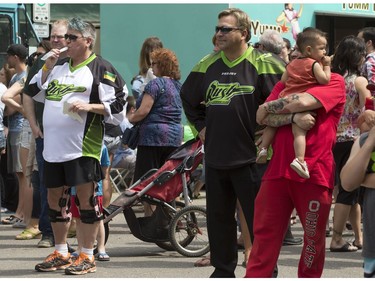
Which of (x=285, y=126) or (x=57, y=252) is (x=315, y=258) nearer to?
(x=285, y=126)

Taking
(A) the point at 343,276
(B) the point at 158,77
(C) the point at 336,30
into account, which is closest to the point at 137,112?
(B) the point at 158,77

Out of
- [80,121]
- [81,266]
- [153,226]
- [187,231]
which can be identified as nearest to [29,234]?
[153,226]

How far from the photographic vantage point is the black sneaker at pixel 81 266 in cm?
846

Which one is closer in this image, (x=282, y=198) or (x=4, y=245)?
(x=282, y=198)

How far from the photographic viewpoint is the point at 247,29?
24.7 ft

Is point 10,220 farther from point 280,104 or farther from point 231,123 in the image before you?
point 280,104

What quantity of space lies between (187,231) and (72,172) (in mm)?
1682

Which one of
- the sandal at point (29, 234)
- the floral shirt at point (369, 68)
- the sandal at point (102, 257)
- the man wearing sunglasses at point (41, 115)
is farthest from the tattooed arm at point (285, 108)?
the sandal at point (29, 234)

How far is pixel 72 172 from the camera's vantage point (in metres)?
8.36

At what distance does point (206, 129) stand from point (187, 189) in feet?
7.66

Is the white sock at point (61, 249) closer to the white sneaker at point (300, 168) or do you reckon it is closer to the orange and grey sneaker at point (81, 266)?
the orange and grey sneaker at point (81, 266)

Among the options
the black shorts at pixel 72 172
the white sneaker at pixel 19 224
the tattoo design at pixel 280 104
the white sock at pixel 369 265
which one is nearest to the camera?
the white sock at pixel 369 265

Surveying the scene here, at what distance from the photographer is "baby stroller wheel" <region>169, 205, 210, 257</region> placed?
9.52m

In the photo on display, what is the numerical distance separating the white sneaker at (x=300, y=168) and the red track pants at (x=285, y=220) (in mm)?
102
